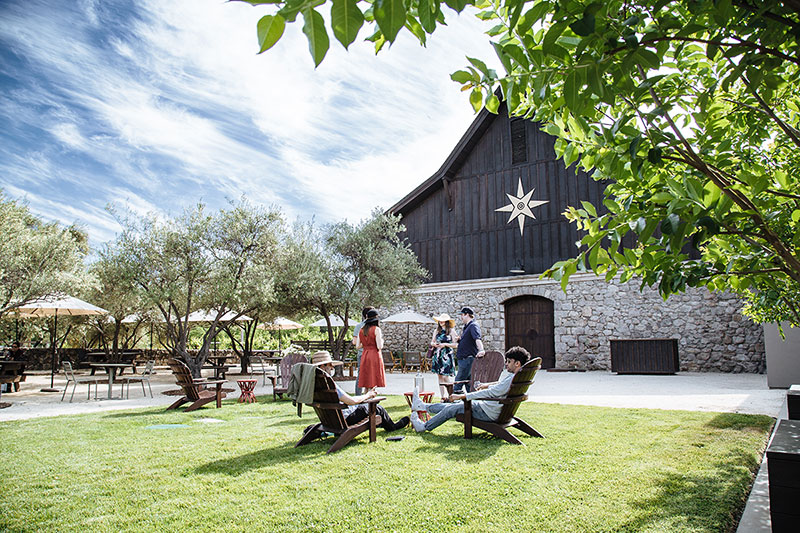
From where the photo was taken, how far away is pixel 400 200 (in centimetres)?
1838

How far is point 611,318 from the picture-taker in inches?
575

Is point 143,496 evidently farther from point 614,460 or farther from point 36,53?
point 36,53

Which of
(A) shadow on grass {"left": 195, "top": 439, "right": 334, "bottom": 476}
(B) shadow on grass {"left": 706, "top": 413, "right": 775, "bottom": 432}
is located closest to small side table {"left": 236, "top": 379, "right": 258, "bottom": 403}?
(A) shadow on grass {"left": 195, "top": 439, "right": 334, "bottom": 476}

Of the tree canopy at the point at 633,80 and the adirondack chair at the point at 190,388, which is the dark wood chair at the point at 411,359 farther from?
the tree canopy at the point at 633,80

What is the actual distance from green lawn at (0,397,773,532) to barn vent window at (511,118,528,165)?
1189 cm

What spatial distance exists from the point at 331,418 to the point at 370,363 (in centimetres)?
193

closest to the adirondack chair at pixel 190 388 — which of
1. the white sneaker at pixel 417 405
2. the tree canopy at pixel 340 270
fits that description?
the white sneaker at pixel 417 405

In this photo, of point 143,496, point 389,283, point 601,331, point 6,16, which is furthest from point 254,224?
point 601,331

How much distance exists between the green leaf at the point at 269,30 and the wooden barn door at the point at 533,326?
15692mm

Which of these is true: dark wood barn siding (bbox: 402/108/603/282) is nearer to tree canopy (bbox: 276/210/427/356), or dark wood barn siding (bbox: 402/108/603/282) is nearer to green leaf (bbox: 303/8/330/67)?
tree canopy (bbox: 276/210/427/356)

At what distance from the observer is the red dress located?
6.98 meters

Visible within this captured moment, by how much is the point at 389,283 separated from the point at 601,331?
6.62m

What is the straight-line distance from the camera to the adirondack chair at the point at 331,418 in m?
4.97

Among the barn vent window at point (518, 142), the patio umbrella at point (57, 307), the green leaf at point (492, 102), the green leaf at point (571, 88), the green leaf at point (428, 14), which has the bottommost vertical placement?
the patio umbrella at point (57, 307)
